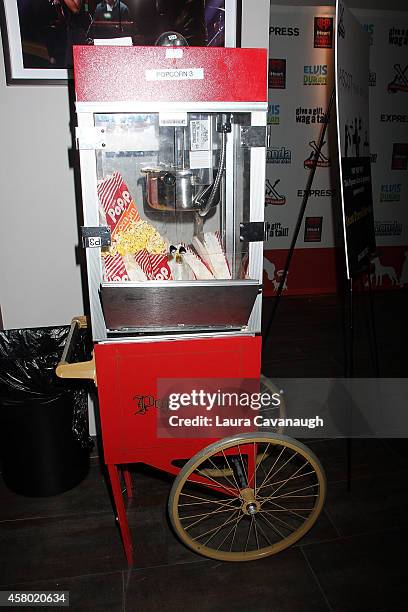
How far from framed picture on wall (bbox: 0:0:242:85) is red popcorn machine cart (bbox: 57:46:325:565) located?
2.14 ft

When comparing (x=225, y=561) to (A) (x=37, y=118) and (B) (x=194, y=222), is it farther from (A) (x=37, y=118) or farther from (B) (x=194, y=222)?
(A) (x=37, y=118)

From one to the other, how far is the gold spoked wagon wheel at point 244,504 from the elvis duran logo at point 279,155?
297cm

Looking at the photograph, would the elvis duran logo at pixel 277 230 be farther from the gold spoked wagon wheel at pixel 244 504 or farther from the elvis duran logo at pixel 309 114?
the gold spoked wagon wheel at pixel 244 504

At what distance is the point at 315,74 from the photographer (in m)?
4.23

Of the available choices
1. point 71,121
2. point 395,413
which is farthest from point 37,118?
point 395,413

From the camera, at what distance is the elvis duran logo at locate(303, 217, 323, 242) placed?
457cm

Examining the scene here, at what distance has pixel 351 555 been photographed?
1756 millimetres

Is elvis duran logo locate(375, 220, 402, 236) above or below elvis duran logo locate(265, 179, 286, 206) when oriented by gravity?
below

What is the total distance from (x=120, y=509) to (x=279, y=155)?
3.52m

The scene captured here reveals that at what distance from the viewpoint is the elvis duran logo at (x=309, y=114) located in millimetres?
4293

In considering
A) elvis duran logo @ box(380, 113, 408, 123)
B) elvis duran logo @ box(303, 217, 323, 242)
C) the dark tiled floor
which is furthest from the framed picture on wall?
elvis duran logo @ box(380, 113, 408, 123)

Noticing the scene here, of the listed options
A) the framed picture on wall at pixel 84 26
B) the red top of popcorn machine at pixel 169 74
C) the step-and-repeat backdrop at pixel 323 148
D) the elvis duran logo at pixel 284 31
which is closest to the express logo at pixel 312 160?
the step-and-repeat backdrop at pixel 323 148

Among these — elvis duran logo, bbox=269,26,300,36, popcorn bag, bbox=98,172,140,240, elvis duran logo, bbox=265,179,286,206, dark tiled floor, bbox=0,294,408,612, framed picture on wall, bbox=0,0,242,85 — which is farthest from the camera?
elvis duran logo, bbox=265,179,286,206

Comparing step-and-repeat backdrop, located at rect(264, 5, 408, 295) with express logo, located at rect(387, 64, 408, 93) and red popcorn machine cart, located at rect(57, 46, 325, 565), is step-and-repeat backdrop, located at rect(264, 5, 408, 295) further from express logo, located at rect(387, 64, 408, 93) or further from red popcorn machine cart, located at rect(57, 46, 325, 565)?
red popcorn machine cart, located at rect(57, 46, 325, 565)
